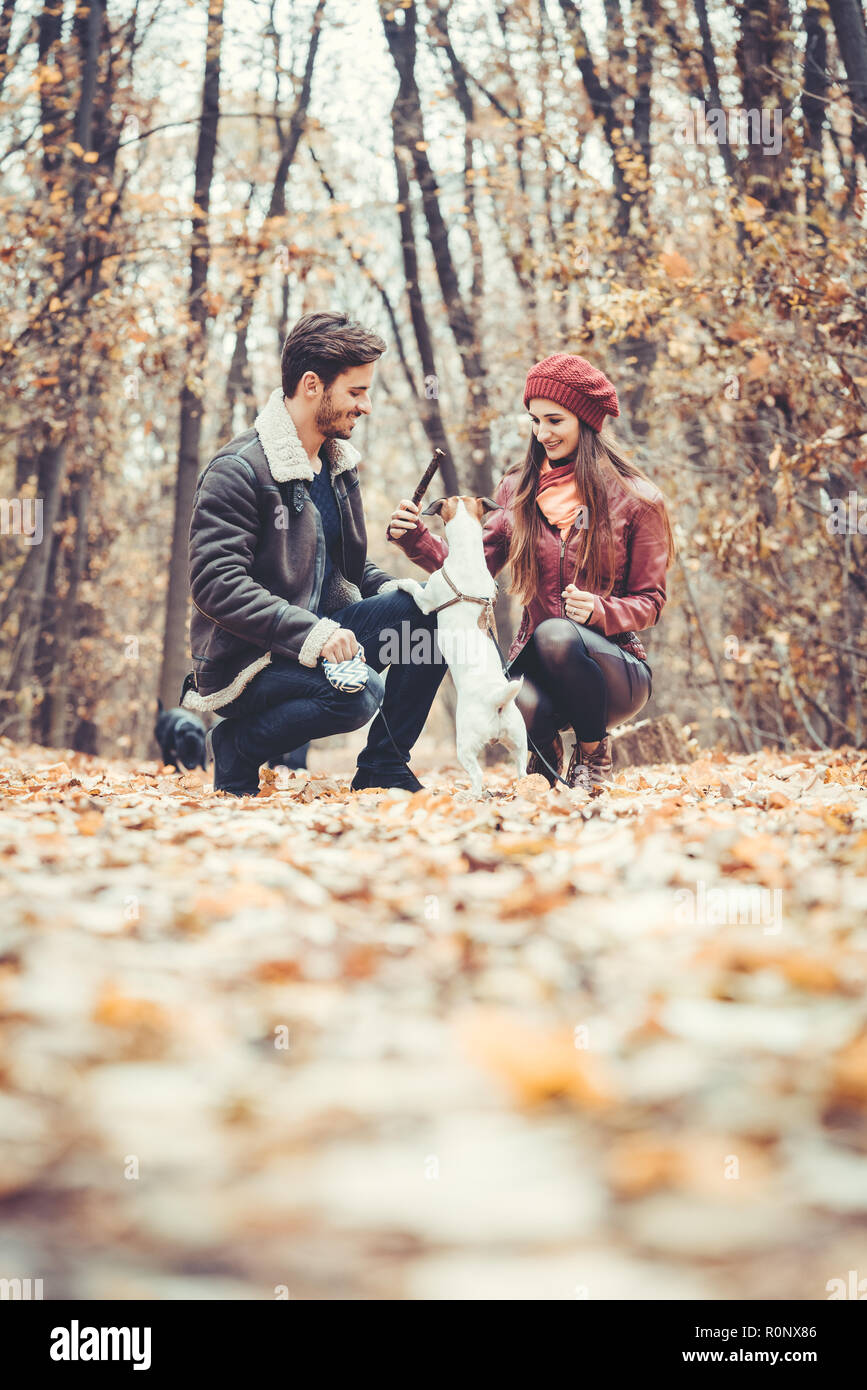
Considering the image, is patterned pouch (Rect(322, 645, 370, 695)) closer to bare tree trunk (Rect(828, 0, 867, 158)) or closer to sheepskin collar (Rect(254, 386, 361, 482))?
sheepskin collar (Rect(254, 386, 361, 482))

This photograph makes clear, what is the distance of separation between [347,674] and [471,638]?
0.47 m

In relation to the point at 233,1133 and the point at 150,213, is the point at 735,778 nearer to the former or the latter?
the point at 233,1133

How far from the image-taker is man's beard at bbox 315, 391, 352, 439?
13.7ft

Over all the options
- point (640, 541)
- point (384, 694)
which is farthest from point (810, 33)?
point (384, 694)

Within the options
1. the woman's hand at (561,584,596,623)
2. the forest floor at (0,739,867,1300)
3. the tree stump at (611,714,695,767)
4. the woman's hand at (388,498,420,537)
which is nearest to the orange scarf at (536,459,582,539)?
the woman's hand at (561,584,596,623)

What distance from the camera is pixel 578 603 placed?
411 cm

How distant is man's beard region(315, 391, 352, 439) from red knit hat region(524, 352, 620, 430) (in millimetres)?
716

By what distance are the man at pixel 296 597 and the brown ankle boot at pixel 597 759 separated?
26.4 inches

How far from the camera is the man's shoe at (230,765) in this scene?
435 cm

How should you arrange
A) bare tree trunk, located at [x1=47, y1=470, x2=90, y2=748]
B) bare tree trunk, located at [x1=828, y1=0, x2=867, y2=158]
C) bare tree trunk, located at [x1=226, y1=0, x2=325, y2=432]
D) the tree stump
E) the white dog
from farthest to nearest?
bare tree trunk, located at [x1=226, y1=0, x2=325, y2=432]
bare tree trunk, located at [x1=47, y1=470, x2=90, y2=748]
the tree stump
bare tree trunk, located at [x1=828, y1=0, x2=867, y2=158]
the white dog

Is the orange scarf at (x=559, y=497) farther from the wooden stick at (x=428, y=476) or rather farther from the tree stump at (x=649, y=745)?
the tree stump at (x=649, y=745)

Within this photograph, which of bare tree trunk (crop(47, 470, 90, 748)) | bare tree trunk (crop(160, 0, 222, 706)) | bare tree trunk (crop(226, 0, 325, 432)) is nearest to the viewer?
bare tree trunk (crop(160, 0, 222, 706))

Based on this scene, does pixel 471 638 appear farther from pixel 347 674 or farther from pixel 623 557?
pixel 623 557

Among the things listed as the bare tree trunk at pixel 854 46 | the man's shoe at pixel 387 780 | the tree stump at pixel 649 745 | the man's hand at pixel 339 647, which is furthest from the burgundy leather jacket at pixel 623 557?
the bare tree trunk at pixel 854 46
